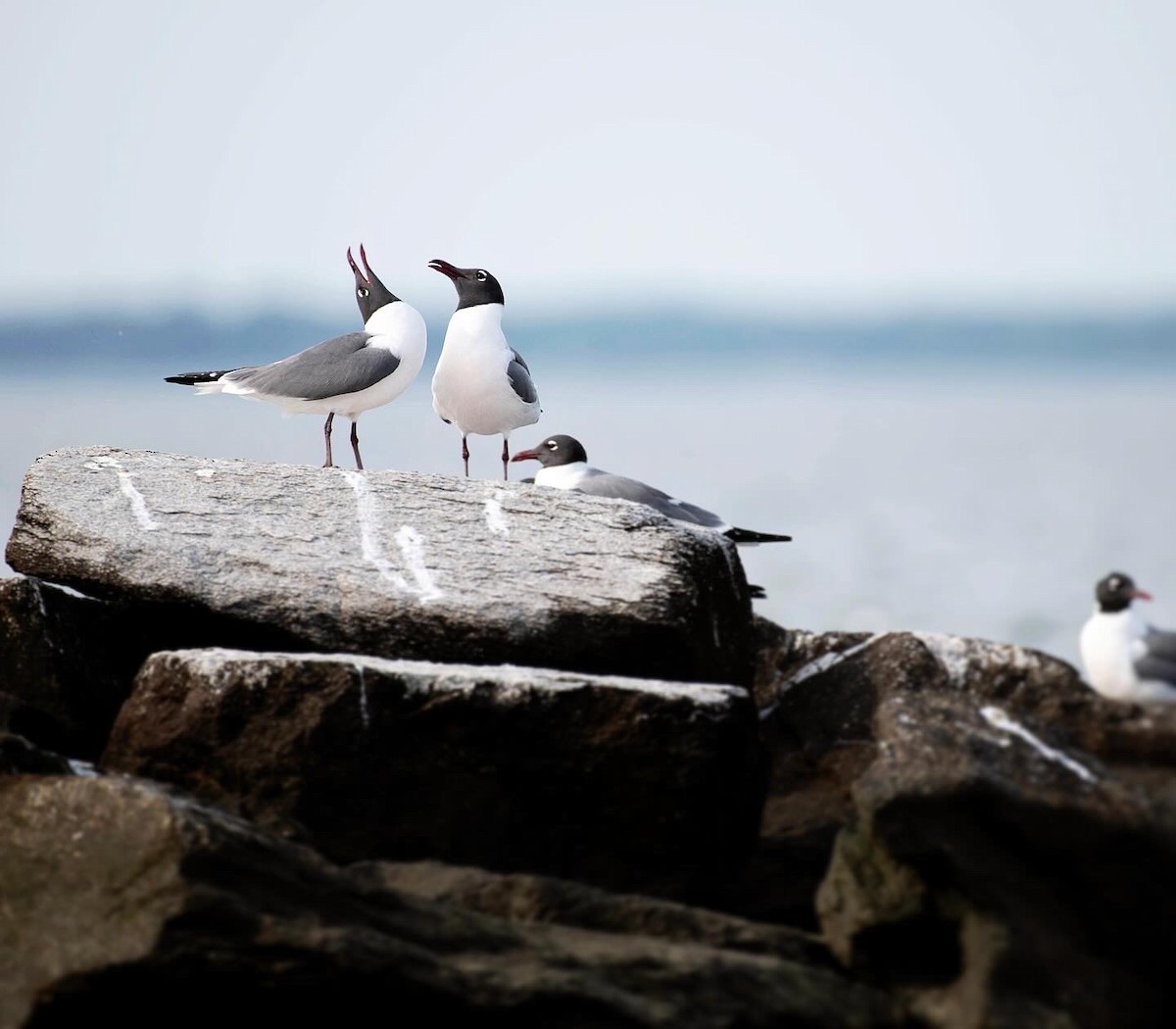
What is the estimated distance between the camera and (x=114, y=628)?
646cm

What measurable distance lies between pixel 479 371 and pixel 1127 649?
4.58 m

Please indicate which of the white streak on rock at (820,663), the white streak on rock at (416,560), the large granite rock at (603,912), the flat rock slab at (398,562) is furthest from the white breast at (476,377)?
the large granite rock at (603,912)

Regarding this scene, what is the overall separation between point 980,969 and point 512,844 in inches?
64.5

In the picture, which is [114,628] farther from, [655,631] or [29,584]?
[655,631]

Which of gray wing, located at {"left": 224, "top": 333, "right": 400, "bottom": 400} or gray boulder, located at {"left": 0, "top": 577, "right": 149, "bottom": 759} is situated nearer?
gray boulder, located at {"left": 0, "top": 577, "right": 149, "bottom": 759}

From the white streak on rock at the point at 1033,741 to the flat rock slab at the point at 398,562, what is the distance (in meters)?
1.36

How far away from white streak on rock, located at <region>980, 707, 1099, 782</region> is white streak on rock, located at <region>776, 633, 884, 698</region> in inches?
61.9

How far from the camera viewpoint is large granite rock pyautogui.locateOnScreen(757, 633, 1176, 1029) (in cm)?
438

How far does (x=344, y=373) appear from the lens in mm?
8438

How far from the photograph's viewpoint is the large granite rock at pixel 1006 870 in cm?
438

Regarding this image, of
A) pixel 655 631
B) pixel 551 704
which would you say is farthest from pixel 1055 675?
pixel 551 704

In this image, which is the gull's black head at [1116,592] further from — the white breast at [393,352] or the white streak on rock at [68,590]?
Answer: the white breast at [393,352]

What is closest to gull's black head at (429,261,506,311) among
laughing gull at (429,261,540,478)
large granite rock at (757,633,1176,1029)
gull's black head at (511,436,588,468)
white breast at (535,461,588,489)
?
laughing gull at (429,261,540,478)

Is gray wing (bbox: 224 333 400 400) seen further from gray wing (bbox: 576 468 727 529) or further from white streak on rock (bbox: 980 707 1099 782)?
white streak on rock (bbox: 980 707 1099 782)
